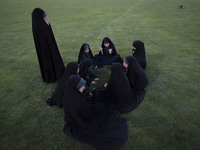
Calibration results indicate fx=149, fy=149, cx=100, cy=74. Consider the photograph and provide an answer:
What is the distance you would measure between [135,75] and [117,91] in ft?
2.96

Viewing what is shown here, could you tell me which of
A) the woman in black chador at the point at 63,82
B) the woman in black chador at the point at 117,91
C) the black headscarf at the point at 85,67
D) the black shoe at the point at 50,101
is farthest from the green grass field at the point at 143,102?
the black headscarf at the point at 85,67

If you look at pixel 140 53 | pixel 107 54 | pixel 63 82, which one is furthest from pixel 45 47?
pixel 140 53

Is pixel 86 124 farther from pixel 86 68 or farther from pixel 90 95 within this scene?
pixel 86 68

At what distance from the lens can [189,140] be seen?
2.85 meters

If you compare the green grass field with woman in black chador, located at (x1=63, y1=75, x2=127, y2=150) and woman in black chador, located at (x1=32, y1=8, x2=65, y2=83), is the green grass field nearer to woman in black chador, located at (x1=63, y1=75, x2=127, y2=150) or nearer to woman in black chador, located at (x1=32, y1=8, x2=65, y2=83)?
woman in black chador, located at (x1=63, y1=75, x2=127, y2=150)

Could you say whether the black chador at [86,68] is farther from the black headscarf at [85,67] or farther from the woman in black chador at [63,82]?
the woman in black chador at [63,82]

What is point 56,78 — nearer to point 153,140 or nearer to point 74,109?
point 74,109

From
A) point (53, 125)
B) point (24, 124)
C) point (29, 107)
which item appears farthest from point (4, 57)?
point (53, 125)

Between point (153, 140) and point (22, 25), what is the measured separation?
41.5 feet

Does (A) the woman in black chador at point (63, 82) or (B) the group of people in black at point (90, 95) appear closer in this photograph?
(B) the group of people in black at point (90, 95)

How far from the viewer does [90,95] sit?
3896 millimetres

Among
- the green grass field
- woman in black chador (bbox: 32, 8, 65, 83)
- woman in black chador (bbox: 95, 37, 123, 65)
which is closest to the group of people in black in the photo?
woman in black chador (bbox: 32, 8, 65, 83)

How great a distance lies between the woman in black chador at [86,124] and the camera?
2814 millimetres

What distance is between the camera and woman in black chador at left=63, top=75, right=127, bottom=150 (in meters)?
2.81
